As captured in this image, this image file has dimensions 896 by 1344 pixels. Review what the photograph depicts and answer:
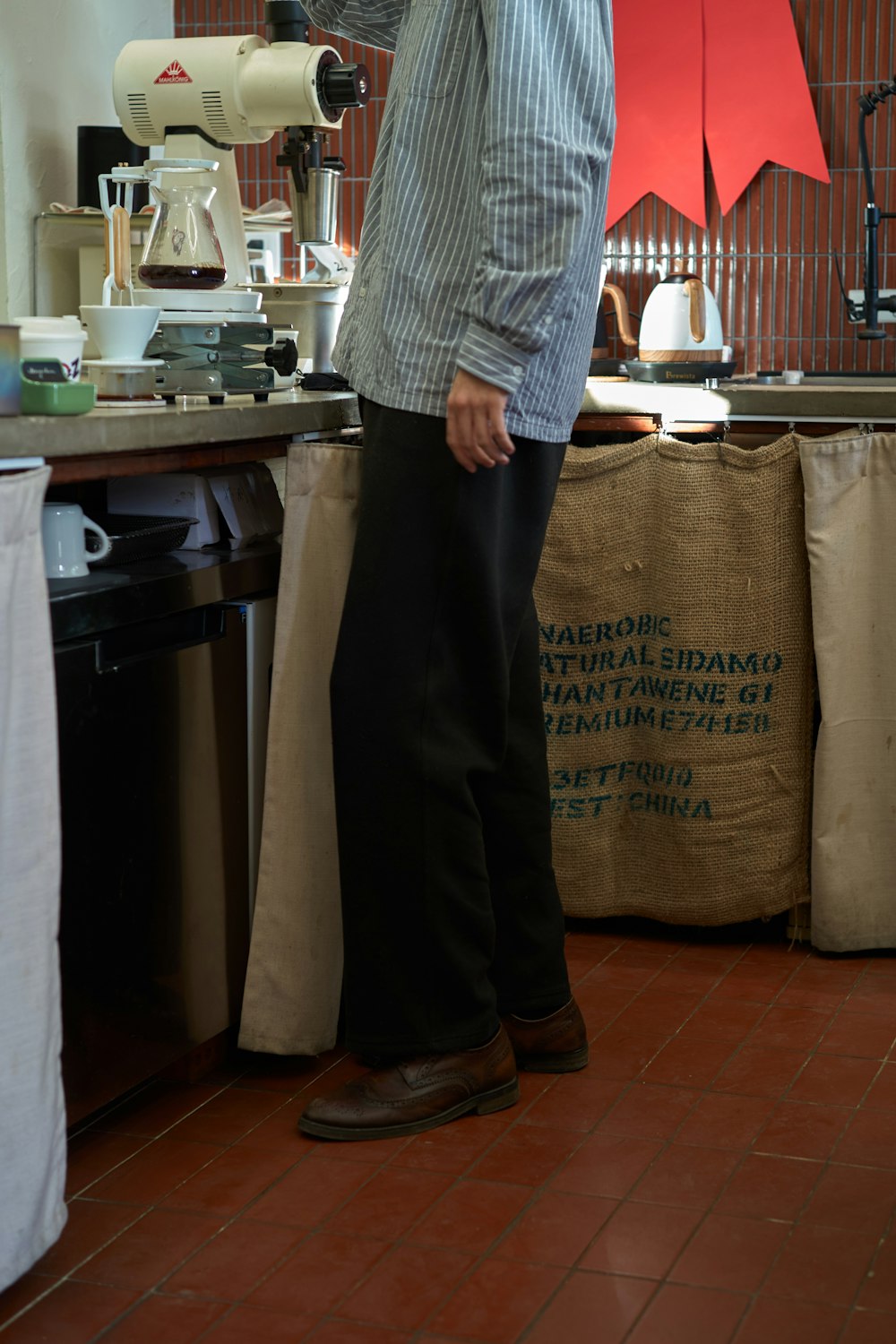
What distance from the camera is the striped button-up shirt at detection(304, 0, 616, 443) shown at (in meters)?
1.66

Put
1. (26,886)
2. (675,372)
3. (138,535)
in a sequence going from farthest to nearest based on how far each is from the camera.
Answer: (675,372) < (138,535) < (26,886)

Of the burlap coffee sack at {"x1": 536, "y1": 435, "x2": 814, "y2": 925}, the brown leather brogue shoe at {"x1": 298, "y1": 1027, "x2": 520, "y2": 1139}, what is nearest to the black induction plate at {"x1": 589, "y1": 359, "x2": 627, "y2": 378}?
the burlap coffee sack at {"x1": 536, "y1": 435, "x2": 814, "y2": 925}

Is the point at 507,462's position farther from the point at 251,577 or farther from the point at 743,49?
the point at 743,49

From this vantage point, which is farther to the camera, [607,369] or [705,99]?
[705,99]

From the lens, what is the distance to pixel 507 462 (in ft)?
5.83

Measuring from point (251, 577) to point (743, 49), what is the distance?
5.77 feet

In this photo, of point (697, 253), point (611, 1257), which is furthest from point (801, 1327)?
point (697, 253)

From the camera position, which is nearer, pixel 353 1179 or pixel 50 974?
pixel 50 974

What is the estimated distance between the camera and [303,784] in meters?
1.99

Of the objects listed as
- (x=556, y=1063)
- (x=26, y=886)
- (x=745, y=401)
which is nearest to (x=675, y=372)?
(x=745, y=401)

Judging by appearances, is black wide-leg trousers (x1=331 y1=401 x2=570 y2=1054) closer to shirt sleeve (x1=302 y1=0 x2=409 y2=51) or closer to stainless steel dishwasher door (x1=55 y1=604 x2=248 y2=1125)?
stainless steel dishwasher door (x1=55 y1=604 x2=248 y2=1125)

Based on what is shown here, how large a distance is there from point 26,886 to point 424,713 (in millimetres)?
520

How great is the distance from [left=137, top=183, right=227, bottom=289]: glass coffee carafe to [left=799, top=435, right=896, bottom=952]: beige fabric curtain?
36.5 inches

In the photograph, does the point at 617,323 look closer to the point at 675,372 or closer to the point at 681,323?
the point at 681,323
